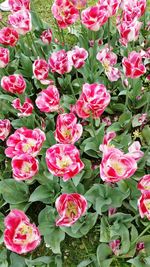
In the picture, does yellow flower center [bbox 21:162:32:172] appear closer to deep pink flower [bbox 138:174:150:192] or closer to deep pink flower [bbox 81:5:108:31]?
deep pink flower [bbox 138:174:150:192]

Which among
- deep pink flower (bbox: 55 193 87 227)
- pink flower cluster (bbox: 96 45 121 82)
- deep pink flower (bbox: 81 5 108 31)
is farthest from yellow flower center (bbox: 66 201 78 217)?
deep pink flower (bbox: 81 5 108 31)

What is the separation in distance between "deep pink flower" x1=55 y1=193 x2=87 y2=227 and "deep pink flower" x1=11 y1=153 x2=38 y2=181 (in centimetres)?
19

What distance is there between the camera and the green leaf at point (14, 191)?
2.51 m

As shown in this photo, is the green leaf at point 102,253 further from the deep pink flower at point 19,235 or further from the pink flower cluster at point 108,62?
the pink flower cluster at point 108,62

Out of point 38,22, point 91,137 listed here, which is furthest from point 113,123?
point 38,22

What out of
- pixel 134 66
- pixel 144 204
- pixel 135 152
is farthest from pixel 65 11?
pixel 144 204

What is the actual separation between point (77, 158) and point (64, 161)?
0.20 feet

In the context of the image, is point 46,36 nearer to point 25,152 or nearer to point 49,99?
point 49,99

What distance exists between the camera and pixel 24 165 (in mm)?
2041

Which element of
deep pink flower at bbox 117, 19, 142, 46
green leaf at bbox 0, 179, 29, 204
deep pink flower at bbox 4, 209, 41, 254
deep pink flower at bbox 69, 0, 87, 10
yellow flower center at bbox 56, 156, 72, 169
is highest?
deep pink flower at bbox 69, 0, 87, 10

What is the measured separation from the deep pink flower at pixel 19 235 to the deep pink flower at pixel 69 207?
0.46ft

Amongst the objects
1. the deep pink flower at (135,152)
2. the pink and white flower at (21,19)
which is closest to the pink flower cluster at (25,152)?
the deep pink flower at (135,152)

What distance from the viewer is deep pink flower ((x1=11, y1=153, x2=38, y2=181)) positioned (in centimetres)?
203

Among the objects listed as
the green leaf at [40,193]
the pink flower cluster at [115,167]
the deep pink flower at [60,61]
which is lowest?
the green leaf at [40,193]
